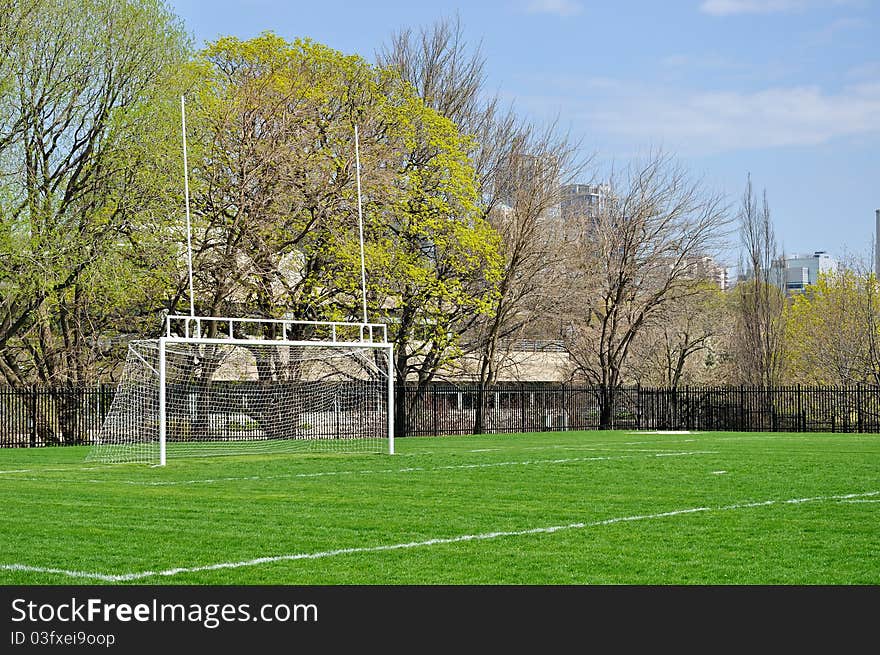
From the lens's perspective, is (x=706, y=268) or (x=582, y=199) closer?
(x=706, y=268)

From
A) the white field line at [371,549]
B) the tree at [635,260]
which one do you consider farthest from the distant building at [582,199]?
the white field line at [371,549]

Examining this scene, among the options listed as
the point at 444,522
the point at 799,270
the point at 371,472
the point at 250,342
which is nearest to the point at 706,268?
the point at 250,342

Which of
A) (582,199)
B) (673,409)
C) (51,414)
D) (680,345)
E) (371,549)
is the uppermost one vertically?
(582,199)

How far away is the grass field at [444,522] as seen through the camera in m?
8.78

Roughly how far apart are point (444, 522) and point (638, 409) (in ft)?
110

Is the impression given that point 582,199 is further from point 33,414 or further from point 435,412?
point 33,414

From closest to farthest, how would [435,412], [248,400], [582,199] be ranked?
[248,400] → [435,412] → [582,199]

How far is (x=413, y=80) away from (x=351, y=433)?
47.7 ft

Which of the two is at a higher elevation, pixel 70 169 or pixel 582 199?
pixel 582 199

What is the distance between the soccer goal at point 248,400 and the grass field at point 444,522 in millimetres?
5895

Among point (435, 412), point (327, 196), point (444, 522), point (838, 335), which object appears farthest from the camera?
point (838, 335)

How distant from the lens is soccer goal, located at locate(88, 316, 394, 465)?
27.4 m

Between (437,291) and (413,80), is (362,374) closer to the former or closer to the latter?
(437,291)

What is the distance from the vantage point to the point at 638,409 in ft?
146
